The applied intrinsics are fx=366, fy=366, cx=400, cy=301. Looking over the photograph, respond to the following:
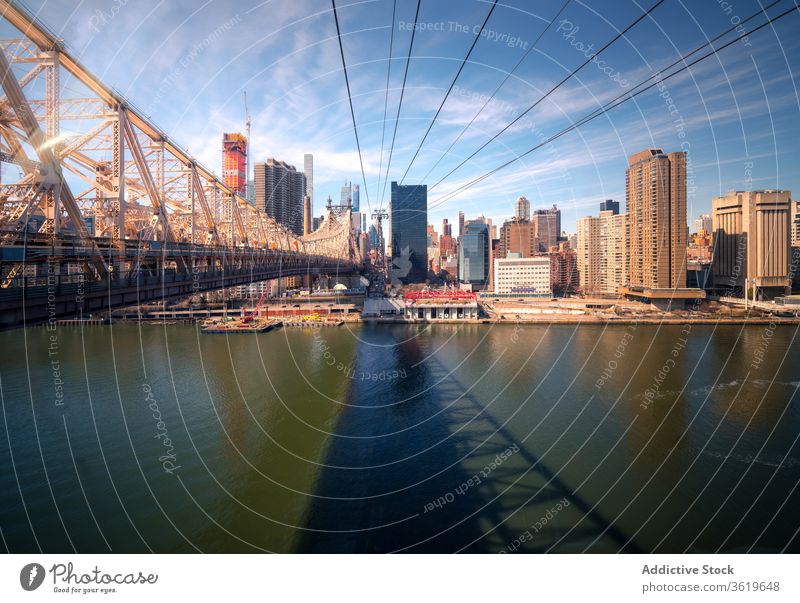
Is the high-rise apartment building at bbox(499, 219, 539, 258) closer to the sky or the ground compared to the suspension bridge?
closer to the sky

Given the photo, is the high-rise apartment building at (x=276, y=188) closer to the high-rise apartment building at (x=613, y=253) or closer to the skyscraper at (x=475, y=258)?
the skyscraper at (x=475, y=258)

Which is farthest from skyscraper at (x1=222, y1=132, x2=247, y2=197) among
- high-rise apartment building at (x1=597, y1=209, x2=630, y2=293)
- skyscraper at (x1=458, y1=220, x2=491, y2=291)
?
high-rise apartment building at (x1=597, y1=209, x2=630, y2=293)

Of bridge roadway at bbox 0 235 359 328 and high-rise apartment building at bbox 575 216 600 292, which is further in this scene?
high-rise apartment building at bbox 575 216 600 292

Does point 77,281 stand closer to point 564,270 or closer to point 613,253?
point 613,253

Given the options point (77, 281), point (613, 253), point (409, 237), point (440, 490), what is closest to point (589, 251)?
point (613, 253)

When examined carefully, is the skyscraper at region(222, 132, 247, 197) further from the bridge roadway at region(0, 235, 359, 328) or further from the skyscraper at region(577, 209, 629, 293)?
the bridge roadway at region(0, 235, 359, 328)

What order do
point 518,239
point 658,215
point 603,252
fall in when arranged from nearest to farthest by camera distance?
point 658,215
point 603,252
point 518,239
